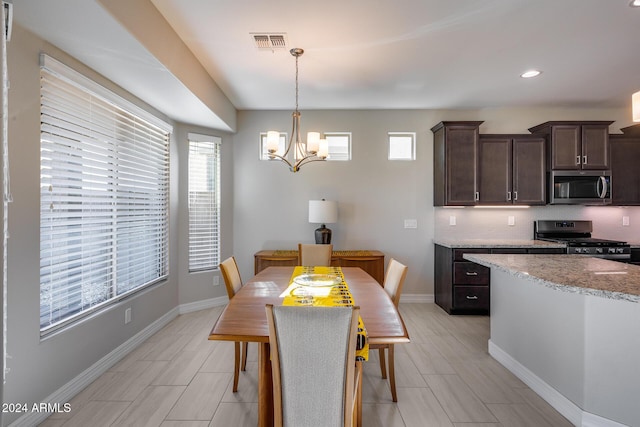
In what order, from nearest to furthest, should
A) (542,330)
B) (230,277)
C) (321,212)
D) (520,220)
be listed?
(542,330), (230,277), (321,212), (520,220)

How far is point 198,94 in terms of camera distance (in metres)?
3.05

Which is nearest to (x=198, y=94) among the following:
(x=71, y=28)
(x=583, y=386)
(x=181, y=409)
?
(x=71, y=28)

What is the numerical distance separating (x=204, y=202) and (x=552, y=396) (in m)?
4.01

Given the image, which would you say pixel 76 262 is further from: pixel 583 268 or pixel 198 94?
pixel 583 268

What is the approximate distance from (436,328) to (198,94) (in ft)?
11.6

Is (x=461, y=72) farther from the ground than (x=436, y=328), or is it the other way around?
(x=461, y=72)

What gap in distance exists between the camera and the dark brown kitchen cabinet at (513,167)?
13.5ft

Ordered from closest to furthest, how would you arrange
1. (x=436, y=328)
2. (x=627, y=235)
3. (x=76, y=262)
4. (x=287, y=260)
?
(x=76, y=262), (x=436, y=328), (x=287, y=260), (x=627, y=235)

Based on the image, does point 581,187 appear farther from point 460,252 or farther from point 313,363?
point 313,363

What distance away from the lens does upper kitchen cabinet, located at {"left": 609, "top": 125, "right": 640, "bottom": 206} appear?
4156 millimetres

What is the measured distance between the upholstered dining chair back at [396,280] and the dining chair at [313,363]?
3.30ft

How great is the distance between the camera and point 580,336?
1.90 metres

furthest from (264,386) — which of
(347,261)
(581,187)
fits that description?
(581,187)

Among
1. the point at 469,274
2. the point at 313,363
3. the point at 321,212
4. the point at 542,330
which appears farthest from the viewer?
the point at 321,212
